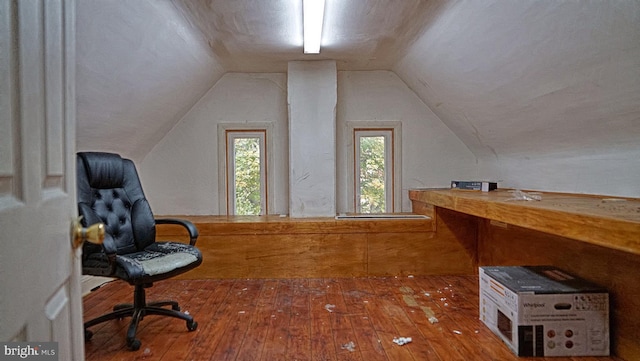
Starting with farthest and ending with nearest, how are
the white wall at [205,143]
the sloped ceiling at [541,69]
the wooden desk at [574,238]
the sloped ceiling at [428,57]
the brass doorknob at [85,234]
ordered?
the white wall at [205,143], the sloped ceiling at [428,57], the sloped ceiling at [541,69], the wooden desk at [574,238], the brass doorknob at [85,234]

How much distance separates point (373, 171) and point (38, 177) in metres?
3.54

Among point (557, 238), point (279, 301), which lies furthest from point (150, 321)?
point (557, 238)

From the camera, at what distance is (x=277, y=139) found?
12.7ft

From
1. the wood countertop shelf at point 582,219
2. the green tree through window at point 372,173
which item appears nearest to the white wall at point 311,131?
the green tree through window at point 372,173

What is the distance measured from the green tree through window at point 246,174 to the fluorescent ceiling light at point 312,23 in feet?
4.33

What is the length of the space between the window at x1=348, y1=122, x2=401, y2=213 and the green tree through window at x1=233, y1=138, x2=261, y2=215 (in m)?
1.07

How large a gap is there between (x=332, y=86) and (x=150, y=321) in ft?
8.24

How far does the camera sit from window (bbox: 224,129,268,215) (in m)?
3.92

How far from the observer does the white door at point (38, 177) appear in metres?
0.50

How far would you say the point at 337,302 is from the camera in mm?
2611

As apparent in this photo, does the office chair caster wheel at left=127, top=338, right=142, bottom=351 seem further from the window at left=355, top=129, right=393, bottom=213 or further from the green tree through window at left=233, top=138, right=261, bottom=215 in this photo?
the window at left=355, top=129, right=393, bottom=213

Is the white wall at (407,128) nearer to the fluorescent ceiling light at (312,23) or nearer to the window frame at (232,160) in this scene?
the window frame at (232,160)

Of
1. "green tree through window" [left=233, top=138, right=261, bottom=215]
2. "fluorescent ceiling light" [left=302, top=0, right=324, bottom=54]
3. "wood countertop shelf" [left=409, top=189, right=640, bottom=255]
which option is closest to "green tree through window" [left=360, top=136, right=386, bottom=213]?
"green tree through window" [left=233, top=138, right=261, bottom=215]

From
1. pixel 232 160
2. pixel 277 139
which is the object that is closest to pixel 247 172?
pixel 232 160
